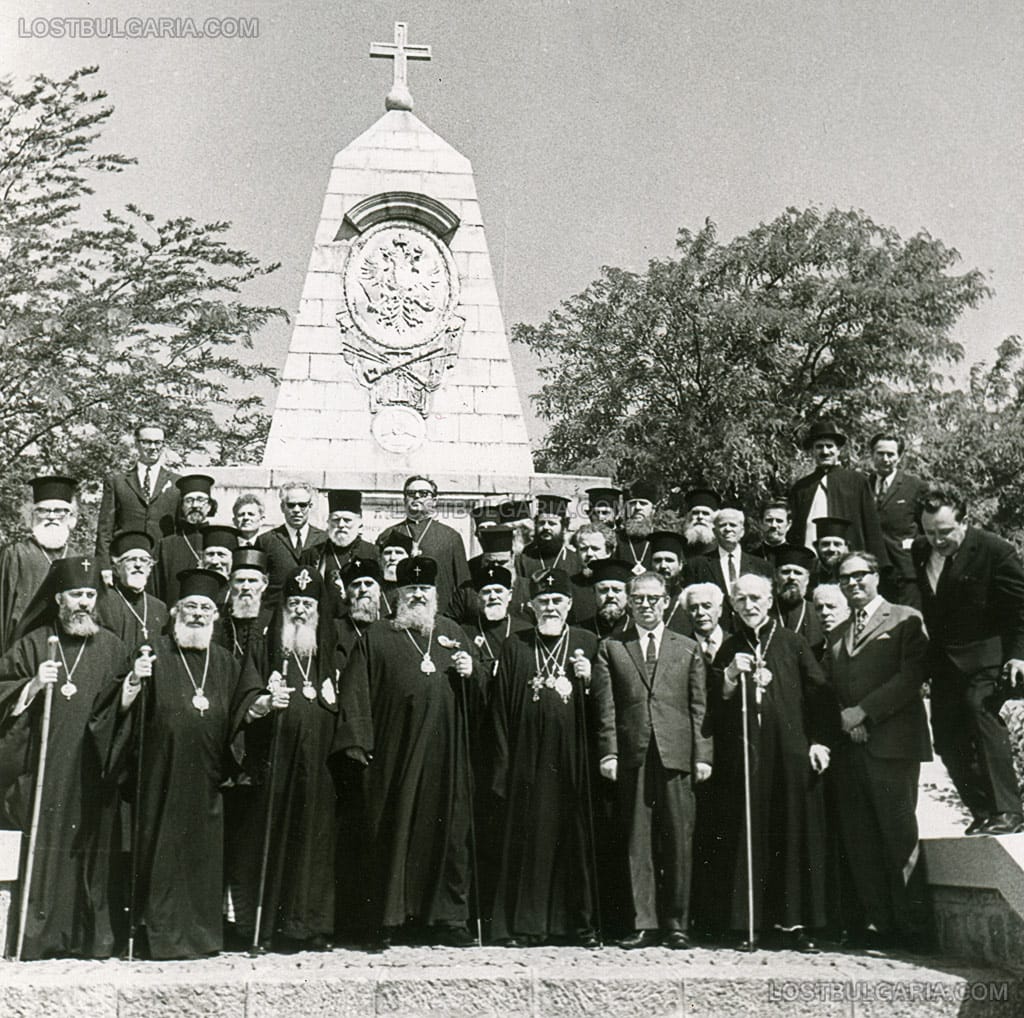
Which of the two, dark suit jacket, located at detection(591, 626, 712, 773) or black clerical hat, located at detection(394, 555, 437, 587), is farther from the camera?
black clerical hat, located at detection(394, 555, 437, 587)

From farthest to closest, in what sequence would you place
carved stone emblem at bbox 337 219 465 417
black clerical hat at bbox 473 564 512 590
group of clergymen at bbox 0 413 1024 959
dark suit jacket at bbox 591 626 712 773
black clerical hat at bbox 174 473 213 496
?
carved stone emblem at bbox 337 219 465 417 < black clerical hat at bbox 174 473 213 496 < black clerical hat at bbox 473 564 512 590 < dark suit jacket at bbox 591 626 712 773 < group of clergymen at bbox 0 413 1024 959

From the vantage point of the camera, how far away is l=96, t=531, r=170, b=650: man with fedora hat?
263 inches

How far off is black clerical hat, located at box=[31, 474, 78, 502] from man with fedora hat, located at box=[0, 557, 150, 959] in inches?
43.7

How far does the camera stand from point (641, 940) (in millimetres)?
5777

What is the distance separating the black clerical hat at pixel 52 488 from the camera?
715cm

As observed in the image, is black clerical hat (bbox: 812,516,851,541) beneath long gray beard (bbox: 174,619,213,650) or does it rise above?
above

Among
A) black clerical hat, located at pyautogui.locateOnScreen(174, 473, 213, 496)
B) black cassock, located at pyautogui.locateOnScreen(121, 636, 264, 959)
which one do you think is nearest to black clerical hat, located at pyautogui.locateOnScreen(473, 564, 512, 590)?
black cassock, located at pyautogui.locateOnScreen(121, 636, 264, 959)

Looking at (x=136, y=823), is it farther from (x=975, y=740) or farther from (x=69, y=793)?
(x=975, y=740)

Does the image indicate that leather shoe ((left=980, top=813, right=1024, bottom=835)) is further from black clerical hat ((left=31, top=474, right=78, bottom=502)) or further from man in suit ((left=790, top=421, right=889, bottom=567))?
black clerical hat ((left=31, top=474, right=78, bottom=502))

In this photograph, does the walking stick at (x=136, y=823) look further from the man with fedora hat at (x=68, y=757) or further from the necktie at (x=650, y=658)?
the necktie at (x=650, y=658)

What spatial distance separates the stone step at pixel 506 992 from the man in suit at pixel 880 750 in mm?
569

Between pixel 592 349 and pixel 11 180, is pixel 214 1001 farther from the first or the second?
pixel 592 349

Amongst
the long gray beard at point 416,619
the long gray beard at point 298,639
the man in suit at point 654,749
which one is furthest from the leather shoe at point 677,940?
the long gray beard at point 298,639

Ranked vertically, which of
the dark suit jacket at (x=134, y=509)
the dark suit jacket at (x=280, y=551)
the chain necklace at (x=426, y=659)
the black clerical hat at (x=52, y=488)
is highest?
the dark suit jacket at (x=134, y=509)
